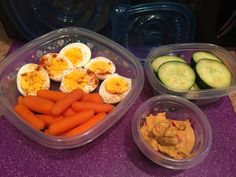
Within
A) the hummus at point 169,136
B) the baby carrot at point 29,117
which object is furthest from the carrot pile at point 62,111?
the hummus at point 169,136

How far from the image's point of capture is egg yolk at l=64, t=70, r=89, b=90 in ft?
3.10

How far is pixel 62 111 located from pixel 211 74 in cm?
44

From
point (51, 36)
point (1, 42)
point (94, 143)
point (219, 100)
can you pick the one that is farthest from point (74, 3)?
point (219, 100)

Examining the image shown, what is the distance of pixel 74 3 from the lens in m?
1.02

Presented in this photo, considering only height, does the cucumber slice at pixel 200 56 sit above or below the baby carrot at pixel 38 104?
above

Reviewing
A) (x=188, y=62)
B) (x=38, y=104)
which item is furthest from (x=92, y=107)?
(x=188, y=62)

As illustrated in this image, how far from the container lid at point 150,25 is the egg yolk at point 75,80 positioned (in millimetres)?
185

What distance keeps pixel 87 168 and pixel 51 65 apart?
336 millimetres

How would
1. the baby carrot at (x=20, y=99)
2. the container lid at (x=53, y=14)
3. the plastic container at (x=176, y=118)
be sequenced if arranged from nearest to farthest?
the plastic container at (x=176, y=118), the baby carrot at (x=20, y=99), the container lid at (x=53, y=14)

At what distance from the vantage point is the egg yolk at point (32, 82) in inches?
36.5

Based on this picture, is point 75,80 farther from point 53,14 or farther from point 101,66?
point 53,14

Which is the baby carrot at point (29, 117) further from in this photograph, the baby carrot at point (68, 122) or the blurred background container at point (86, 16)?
the blurred background container at point (86, 16)

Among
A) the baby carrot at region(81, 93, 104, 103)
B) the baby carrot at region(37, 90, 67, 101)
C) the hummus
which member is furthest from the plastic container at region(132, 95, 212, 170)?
the baby carrot at region(37, 90, 67, 101)

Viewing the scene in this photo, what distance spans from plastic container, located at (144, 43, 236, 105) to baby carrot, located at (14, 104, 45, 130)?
336mm
